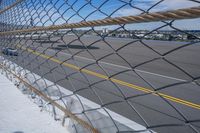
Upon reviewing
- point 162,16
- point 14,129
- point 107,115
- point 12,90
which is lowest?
point 12,90

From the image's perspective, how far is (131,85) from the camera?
9594 mm

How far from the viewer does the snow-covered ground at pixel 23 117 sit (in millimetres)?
1843

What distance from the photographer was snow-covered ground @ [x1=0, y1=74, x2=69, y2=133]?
1.84 meters

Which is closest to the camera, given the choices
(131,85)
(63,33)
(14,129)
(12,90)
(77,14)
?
(14,129)

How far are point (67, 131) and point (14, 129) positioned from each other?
331 millimetres

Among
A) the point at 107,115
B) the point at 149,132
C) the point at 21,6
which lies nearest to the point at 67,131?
the point at 107,115

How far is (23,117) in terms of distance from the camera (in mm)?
2014

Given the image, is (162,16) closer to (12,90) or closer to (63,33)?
(63,33)

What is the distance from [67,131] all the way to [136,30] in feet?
2.62

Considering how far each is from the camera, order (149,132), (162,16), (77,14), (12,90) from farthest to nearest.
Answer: (12,90)
(77,14)
(149,132)
(162,16)

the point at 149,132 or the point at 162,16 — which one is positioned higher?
the point at 162,16

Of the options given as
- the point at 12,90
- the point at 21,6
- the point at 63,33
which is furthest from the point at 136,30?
the point at 21,6

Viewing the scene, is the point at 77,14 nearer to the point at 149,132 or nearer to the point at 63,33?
the point at 63,33

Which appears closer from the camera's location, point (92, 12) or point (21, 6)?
point (92, 12)
